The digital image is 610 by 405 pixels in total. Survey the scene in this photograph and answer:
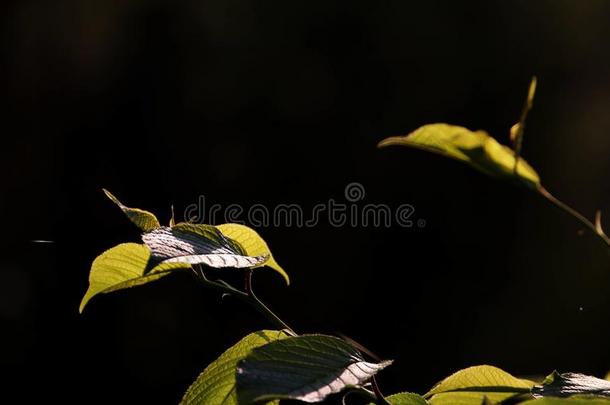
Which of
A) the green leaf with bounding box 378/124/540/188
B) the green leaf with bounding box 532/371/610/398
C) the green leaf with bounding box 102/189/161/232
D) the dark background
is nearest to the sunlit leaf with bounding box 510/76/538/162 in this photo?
the green leaf with bounding box 378/124/540/188

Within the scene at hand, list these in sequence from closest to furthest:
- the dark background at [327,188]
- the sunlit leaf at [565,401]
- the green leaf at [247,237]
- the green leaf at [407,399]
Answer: the sunlit leaf at [565,401] < the green leaf at [407,399] < the green leaf at [247,237] < the dark background at [327,188]

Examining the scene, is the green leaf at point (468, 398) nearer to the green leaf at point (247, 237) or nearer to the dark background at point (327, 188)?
the green leaf at point (247, 237)

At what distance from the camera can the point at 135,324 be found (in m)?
3.19

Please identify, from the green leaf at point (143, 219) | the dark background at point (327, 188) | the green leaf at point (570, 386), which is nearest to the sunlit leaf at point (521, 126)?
the green leaf at point (570, 386)

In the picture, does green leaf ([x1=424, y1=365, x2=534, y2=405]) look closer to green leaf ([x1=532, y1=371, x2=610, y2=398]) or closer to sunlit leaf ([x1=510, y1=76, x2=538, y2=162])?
green leaf ([x1=532, y1=371, x2=610, y2=398])

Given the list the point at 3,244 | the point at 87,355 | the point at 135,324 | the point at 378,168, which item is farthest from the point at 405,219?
the point at 3,244

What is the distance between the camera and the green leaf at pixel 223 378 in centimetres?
47

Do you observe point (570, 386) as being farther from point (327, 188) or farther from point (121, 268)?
point (327, 188)

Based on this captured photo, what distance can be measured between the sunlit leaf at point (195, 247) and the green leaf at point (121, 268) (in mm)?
32

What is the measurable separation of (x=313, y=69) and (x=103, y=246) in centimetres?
126

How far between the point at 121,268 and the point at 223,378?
0.09 metres

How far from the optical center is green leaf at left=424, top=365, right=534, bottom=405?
45 cm

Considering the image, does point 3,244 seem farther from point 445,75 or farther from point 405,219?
point 445,75

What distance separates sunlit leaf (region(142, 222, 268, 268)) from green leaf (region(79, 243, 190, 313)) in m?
0.03
